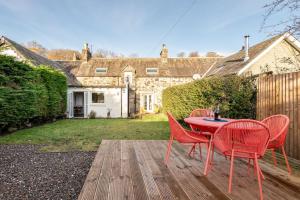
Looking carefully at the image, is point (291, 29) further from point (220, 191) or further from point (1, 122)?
point (1, 122)

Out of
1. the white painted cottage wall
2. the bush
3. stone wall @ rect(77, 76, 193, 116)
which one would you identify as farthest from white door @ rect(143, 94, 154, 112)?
the bush

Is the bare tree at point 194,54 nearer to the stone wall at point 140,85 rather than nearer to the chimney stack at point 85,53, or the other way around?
the stone wall at point 140,85

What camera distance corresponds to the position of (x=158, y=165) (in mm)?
3188

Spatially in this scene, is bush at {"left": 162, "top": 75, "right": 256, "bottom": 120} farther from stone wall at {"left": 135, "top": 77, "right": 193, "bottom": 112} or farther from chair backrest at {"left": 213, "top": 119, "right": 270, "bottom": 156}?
stone wall at {"left": 135, "top": 77, "right": 193, "bottom": 112}

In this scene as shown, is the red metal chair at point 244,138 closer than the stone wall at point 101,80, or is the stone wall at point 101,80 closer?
the red metal chair at point 244,138

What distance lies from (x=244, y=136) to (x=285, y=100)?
257cm

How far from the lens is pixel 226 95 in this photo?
7273 mm

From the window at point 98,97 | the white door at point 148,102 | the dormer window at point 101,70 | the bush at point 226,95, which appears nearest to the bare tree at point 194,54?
the white door at point 148,102

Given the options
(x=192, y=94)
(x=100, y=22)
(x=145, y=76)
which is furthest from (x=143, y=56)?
(x=192, y=94)

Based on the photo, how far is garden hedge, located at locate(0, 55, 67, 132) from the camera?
7.27m

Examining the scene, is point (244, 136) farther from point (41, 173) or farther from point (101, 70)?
point (101, 70)

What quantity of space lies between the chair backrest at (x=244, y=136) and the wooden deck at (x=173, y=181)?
46 centimetres

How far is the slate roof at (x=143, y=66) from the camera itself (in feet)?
67.2

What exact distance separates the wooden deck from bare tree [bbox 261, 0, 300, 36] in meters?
2.85
